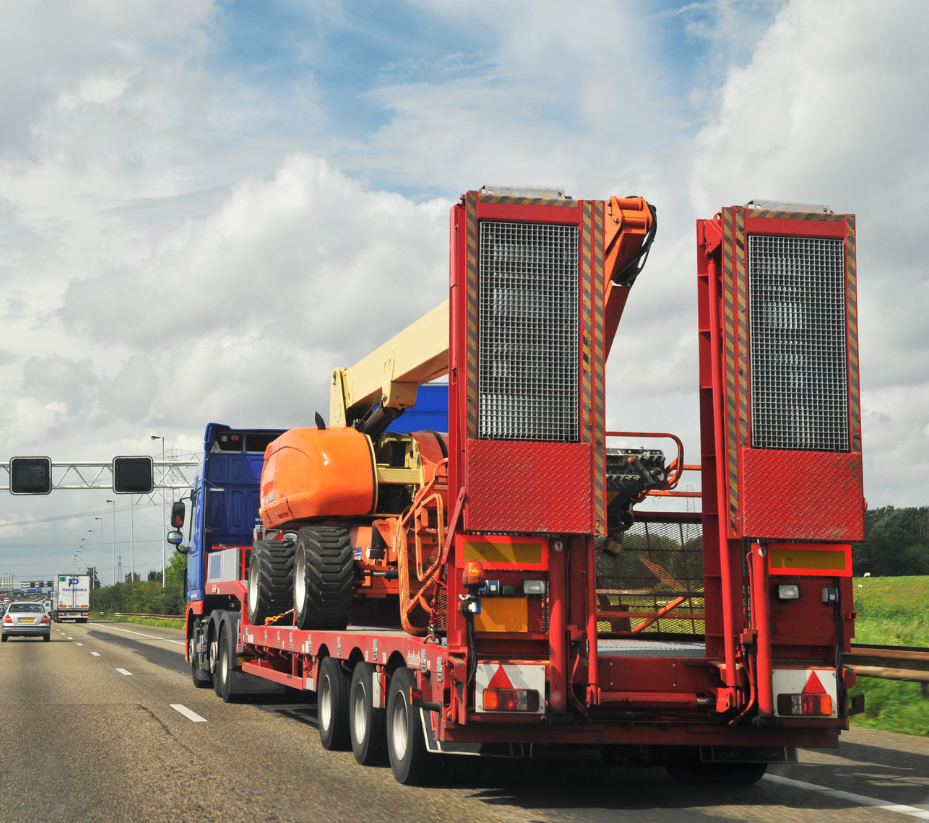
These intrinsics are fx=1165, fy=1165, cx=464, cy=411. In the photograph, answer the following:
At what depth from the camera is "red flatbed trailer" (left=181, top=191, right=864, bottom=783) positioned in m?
7.71

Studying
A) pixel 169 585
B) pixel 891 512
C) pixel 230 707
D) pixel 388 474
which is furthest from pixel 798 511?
pixel 891 512

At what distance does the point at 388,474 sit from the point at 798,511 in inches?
199

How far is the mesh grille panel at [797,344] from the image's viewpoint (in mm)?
8000

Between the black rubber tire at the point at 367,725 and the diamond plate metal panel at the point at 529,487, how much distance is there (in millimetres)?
2386

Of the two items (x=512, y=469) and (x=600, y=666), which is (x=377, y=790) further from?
(x=512, y=469)

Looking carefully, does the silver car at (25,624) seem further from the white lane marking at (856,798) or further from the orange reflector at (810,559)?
the orange reflector at (810,559)

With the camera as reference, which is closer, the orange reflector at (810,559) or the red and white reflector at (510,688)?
the red and white reflector at (510,688)

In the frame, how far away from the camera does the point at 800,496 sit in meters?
7.89

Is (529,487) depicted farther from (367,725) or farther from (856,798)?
(856,798)

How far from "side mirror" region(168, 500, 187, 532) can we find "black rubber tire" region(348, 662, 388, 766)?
31.2 ft

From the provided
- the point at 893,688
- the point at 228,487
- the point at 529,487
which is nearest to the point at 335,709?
the point at 529,487

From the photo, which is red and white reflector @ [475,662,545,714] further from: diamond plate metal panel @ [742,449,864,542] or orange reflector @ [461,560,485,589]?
diamond plate metal panel @ [742,449,864,542]

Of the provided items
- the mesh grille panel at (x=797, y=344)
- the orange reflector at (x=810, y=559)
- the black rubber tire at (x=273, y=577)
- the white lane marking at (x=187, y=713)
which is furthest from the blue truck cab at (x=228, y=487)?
the orange reflector at (x=810, y=559)

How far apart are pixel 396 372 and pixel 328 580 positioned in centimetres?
218
